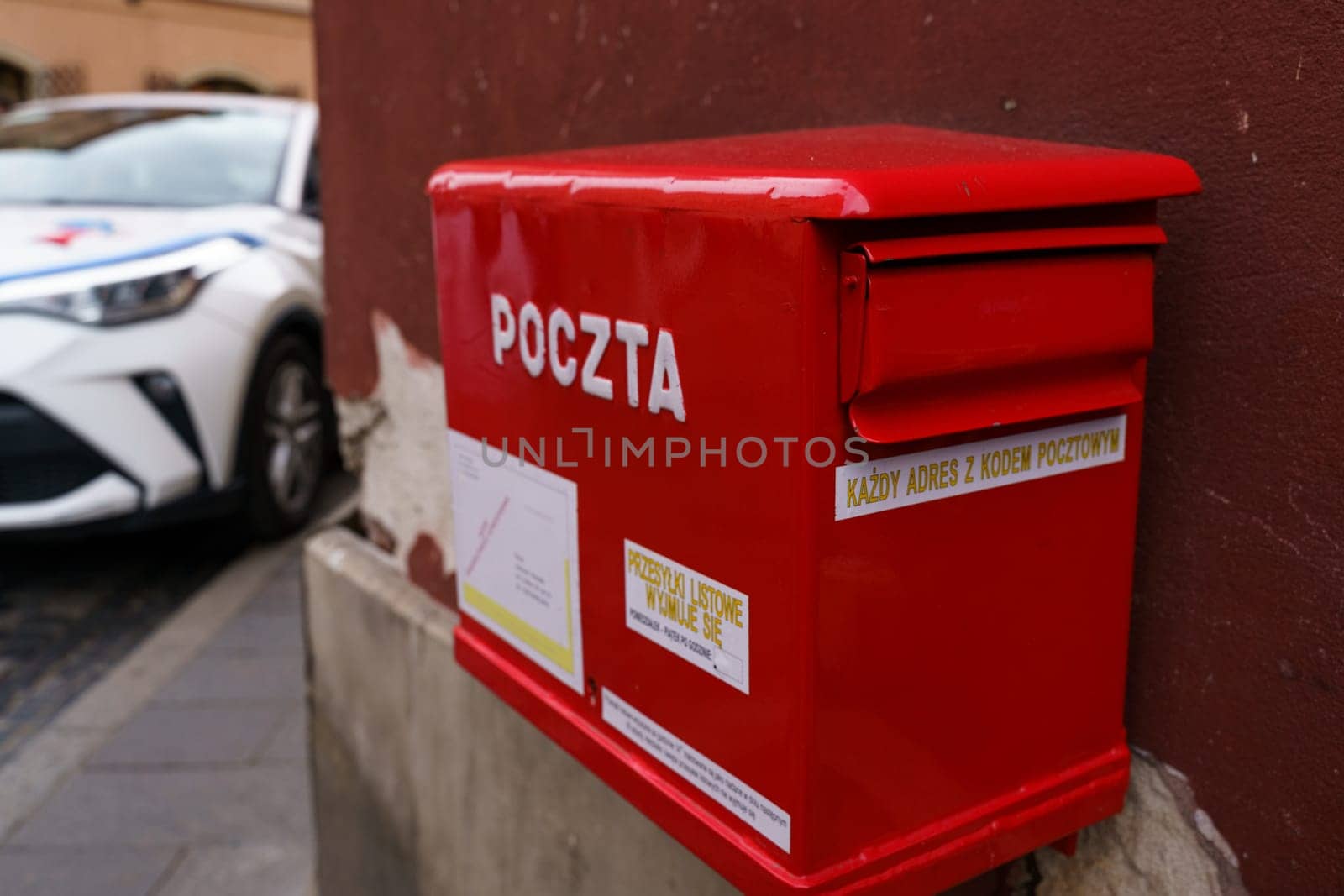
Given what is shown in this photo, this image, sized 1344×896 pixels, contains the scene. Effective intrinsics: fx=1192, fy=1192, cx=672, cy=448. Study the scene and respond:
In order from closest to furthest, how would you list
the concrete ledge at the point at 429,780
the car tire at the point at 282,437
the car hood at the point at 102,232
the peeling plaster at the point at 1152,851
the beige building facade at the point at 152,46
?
1. the peeling plaster at the point at 1152,851
2. the concrete ledge at the point at 429,780
3. the car hood at the point at 102,232
4. the car tire at the point at 282,437
5. the beige building facade at the point at 152,46

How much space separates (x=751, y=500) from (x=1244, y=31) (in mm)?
630

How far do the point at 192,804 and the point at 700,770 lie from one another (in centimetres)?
221

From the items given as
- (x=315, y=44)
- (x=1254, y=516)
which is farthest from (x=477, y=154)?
(x=1254, y=516)

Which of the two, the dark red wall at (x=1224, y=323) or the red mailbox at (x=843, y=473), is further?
the dark red wall at (x=1224, y=323)

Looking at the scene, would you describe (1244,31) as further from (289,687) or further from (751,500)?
(289,687)

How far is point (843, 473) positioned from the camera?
938mm

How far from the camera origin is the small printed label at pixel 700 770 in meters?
1.04

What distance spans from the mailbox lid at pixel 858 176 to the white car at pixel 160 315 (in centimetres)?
285

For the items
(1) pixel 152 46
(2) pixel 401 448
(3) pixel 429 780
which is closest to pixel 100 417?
(2) pixel 401 448

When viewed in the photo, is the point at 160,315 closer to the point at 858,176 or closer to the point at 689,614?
the point at 689,614

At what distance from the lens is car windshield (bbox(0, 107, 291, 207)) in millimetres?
4445

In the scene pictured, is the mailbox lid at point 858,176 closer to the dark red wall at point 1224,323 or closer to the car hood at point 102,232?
the dark red wall at point 1224,323

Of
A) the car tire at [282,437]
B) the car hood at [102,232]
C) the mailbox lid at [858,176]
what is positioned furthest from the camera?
the car tire at [282,437]

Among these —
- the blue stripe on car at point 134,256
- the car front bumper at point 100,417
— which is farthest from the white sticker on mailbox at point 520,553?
the blue stripe on car at point 134,256
